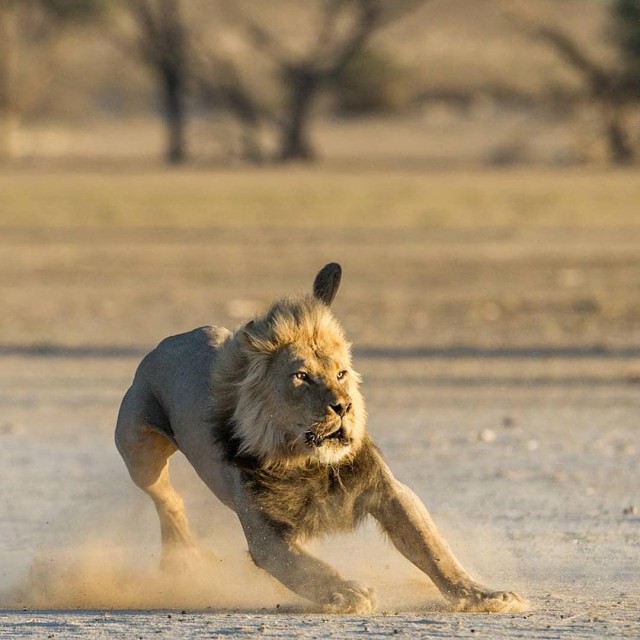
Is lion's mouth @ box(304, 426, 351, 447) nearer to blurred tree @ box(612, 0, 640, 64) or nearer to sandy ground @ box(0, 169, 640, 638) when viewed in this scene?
sandy ground @ box(0, 169, 640, 638)

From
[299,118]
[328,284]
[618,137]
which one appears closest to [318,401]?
[328,284]

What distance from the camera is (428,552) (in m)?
5.95

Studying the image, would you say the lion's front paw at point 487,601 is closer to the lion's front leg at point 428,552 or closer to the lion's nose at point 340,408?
the lion's front leg at point 428,552

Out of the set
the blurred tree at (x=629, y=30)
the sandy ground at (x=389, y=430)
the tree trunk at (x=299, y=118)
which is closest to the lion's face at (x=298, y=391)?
the sandy ground at (x=389, y=430)

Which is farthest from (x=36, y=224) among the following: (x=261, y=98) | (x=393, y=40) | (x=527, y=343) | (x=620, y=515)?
(x=393, y=40)

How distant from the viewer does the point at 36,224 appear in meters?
26.6

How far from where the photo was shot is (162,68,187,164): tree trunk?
139 feet

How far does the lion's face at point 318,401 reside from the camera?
18.6ft

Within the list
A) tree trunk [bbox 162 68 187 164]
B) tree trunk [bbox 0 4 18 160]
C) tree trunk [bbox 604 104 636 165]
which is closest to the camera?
tree trunk [bbox 604 104 636 165]

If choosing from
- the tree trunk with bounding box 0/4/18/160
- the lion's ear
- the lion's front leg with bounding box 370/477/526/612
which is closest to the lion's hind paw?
the lion's front leg with bounding box 370/477/526/612

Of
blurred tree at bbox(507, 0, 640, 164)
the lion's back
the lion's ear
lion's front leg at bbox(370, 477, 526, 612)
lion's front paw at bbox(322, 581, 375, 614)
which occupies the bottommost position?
lion's front paw at bbox(322, 581, 375, 614)

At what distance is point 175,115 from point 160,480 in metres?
36.7

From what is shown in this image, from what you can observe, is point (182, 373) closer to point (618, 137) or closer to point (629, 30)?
point (618, 137)

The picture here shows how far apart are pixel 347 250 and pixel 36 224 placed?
5.49 meters
